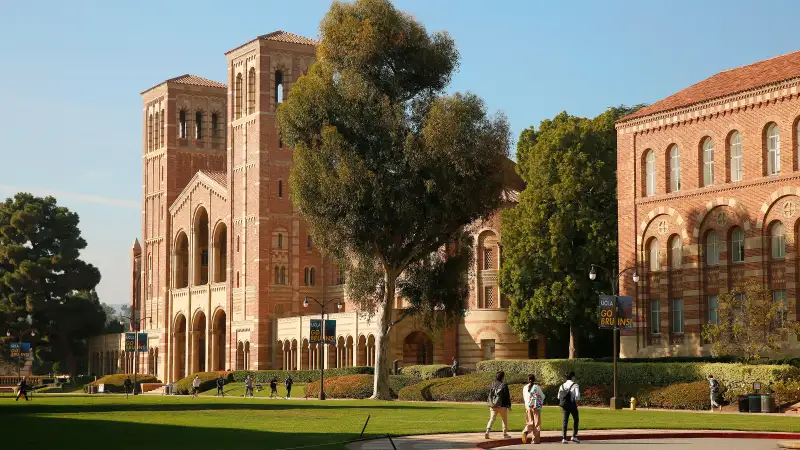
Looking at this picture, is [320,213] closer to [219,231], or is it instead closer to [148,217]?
[219,231]

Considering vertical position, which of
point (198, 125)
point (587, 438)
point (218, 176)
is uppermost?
point (198, 125)

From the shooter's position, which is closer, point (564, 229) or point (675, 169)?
point (675, 169)

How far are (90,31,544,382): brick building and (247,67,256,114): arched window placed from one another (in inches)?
3.3

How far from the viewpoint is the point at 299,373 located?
84.5 metres

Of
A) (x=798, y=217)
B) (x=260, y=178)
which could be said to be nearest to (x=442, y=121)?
(x=798, y=217)

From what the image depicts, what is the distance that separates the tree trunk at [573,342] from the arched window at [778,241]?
18.1 m

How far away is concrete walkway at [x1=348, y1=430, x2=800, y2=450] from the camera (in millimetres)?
27697

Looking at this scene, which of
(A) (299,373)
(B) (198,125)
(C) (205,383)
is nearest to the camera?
(A) (299,373)

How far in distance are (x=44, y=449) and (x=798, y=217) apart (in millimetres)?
36653

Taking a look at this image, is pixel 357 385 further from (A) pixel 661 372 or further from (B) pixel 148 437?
(B) pixel 148 437

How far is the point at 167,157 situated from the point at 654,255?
6654cm

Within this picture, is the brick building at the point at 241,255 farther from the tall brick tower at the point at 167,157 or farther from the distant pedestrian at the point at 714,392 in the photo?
the distant pedestrian at the point at 714,392

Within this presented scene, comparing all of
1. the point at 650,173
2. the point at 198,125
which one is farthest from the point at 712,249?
the point at 198,125

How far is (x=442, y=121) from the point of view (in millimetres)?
57969
